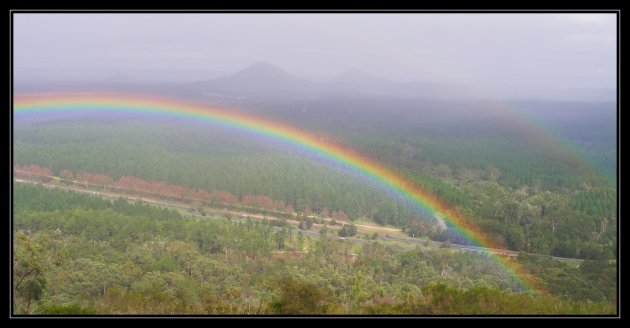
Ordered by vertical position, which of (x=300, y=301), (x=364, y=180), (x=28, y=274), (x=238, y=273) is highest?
(x=364, y=180)

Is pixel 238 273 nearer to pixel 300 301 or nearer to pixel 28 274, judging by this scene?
pixel 28 274

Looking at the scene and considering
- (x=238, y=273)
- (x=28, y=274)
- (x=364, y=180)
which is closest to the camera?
(x=28, y=274)

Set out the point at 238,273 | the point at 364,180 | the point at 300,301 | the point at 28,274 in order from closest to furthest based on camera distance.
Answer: the point at 300,301 < the point at 28,274 < the point at 238,273 < the point at 364,180

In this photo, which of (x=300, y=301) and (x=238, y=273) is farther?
(x=238, y=273)

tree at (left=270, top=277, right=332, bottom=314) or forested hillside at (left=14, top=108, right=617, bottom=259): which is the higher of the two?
forested hillside at (left=14, top=108, right=617, bottom=259)

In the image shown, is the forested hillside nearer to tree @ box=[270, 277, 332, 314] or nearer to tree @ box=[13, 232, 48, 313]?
tree @ box=[270, 277, 332, 314]

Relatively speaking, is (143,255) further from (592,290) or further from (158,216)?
(592,290)

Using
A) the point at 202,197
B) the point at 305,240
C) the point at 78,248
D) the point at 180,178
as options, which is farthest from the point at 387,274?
the point at 180,178

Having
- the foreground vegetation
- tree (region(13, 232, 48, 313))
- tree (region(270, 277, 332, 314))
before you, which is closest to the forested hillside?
the foreground vegetation

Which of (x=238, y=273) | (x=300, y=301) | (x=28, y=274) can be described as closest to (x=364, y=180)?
(x=238, y=273)
